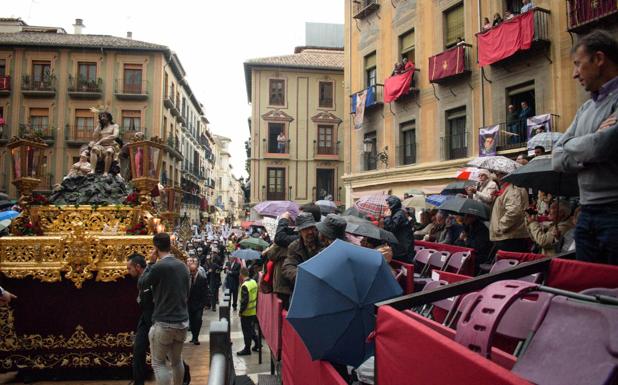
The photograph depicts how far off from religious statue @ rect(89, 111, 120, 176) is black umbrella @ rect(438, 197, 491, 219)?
633 cm

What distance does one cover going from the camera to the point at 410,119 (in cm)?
1870

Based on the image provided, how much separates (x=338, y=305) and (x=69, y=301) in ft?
18.3

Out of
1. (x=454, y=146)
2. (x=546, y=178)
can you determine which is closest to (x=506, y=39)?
(x=454, y=146)

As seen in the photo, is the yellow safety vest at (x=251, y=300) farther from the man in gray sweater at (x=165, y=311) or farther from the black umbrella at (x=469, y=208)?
the black umbrella at (x=469, y=208)

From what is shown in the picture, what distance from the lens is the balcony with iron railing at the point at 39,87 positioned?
32281 millimetres

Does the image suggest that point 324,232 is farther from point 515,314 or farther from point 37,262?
point 37,262

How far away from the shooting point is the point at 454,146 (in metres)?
16.6

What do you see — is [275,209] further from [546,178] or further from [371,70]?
[546,178]

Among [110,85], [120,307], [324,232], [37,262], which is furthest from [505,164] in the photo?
[110,85]

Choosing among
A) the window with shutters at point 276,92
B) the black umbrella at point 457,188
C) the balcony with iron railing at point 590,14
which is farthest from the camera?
the window with shutters at point 276,92

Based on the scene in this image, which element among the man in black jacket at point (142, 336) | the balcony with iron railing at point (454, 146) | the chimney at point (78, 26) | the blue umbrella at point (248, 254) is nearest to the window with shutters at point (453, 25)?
the balcony with iron railing at point (454, 146)

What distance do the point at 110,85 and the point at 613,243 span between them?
1441 inches

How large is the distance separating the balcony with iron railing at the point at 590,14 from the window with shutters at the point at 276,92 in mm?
23274

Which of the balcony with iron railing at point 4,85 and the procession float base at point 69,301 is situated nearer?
the procession float base at point 69,301
